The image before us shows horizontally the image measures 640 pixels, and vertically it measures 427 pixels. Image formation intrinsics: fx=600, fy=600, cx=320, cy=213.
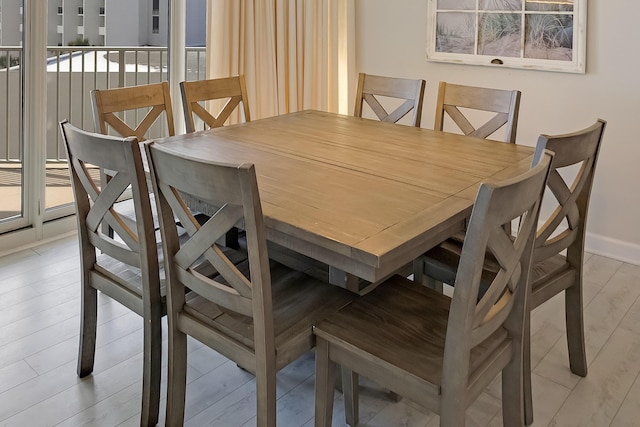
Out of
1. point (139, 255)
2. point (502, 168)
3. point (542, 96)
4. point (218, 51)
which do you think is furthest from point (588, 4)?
point (139, 255)

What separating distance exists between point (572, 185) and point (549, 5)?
1.72 metres

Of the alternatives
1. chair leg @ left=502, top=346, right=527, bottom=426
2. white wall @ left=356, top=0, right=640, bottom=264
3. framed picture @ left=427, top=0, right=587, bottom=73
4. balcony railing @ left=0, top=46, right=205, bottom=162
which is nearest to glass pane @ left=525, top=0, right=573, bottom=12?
framed picture @ left=427, top=0, right=587, bottom=73

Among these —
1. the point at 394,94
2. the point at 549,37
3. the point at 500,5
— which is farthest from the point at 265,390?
the point at 500,5

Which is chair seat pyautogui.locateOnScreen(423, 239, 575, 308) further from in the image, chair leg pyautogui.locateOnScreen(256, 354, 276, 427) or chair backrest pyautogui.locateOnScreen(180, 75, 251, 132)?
chair backrest pyautogui.locateOnScreen(180, 75, 251, 132)

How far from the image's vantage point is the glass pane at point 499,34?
3352 mm

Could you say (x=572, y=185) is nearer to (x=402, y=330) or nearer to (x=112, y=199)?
(x=402, y=330)

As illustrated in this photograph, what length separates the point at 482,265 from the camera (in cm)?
129

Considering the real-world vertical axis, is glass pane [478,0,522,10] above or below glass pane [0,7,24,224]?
above

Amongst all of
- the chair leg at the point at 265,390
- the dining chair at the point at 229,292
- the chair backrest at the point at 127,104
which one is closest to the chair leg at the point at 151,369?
the dining chair at the point at 229,292

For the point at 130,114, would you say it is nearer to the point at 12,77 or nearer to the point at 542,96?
the point at 12,77

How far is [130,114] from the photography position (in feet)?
13.6

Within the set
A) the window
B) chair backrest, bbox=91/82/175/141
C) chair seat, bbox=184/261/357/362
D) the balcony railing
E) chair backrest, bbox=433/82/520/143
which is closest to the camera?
chair seat, bbox=184/261/357/362

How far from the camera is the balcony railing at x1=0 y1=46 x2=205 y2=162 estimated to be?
309 centimetres

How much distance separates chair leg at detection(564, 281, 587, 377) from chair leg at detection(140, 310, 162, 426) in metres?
1.40
